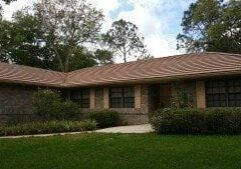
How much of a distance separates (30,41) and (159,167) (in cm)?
3478

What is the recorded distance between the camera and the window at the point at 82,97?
25.9 metres

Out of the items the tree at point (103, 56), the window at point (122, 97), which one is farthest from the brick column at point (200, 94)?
the tree at point (103, 56)

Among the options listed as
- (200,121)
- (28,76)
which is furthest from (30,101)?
(200,121)

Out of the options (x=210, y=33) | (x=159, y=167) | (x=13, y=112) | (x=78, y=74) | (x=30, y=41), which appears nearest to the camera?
(x=159, y=167)

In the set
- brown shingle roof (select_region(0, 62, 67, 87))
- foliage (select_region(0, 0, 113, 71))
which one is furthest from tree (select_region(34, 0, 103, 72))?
brown shingle roof (select_region(0, 62, 67, 87))

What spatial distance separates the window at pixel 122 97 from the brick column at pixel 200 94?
4.27m

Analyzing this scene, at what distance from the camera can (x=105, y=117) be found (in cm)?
2261

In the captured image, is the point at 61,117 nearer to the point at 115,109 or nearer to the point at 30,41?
the point at 115,109

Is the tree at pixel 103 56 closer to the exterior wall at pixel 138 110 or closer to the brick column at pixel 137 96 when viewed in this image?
the exterior wall at pixel 138 110

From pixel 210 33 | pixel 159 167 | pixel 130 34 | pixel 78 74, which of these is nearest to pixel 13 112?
pixel 78 74

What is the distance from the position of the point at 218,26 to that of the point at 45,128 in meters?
23.1

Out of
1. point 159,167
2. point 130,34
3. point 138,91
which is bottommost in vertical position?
point 159,167

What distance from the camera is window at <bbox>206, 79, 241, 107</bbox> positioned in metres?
19.5

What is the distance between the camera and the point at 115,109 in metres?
24.1
